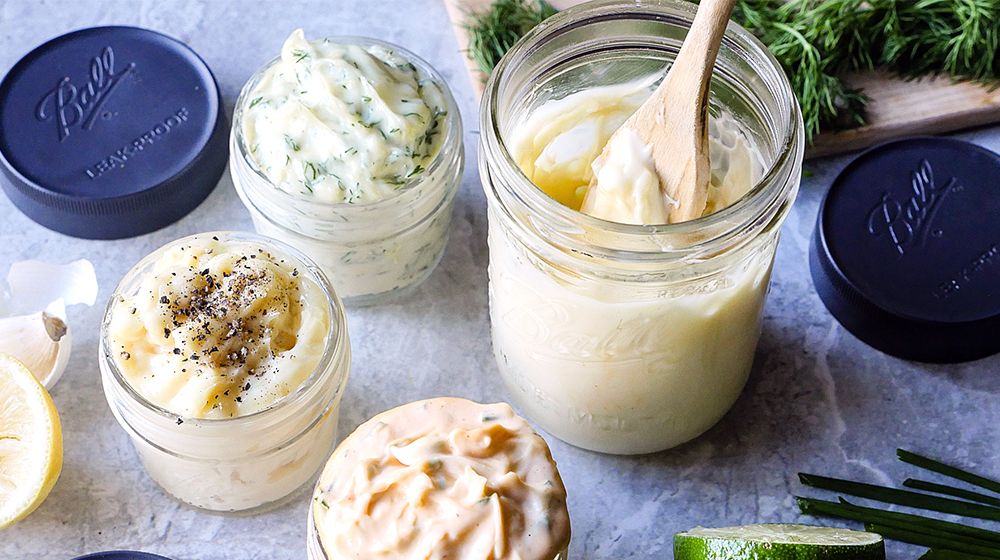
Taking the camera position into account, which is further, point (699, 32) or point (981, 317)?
point (981, 317)

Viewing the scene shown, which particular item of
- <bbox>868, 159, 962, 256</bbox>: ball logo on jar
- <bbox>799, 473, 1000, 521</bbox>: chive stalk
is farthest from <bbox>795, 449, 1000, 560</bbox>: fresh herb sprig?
<bbox>868, 159, 962, 256</bbox>: ball logo on jar

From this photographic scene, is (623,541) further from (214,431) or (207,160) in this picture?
(207,160)

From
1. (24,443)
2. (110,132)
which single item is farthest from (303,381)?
(110,132)

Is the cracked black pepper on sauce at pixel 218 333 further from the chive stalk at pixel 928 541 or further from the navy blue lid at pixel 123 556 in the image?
the chive stalk at pixel 928 541

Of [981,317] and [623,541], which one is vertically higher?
[981,317]

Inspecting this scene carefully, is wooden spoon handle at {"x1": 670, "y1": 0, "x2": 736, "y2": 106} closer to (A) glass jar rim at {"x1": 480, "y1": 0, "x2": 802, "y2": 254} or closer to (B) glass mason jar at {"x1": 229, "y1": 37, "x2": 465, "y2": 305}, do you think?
(A) glass jar rim at {"x1": 480, "y1": 0, "x2": 802, "y2": 254}

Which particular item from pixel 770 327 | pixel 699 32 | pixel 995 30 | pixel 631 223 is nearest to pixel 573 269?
pixel 631 223
